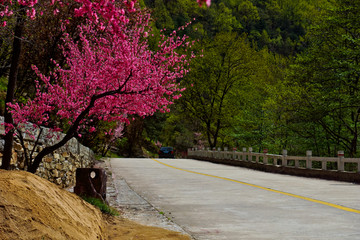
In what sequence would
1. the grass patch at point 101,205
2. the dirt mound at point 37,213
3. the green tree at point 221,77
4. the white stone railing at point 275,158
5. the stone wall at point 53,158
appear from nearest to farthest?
the dirt mound at point 37,213 < the grass patch at point 101,205 < the stone wall at point 53,158 < the white stone railing at point 275,158 < the green tree at point 221,77

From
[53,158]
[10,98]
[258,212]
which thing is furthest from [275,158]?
[10,98]

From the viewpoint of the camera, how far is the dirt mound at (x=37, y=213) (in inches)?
147

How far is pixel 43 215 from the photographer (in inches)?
166

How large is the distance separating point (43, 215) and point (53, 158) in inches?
306

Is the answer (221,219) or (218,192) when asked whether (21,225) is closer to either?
(221,219)

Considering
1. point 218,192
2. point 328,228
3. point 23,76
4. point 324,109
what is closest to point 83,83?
point 218,192

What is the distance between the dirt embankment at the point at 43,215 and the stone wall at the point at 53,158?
3609 millimetres

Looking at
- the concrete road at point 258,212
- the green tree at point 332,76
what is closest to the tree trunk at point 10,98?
the concrete road at point 258,212

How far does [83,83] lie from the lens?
11.1 m

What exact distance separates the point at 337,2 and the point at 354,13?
1.53m

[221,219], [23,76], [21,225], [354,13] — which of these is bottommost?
[221,219]

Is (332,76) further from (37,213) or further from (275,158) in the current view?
(37,213)

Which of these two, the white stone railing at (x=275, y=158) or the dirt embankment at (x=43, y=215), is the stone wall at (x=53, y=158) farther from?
the white stone railing at (x=275, y=158)

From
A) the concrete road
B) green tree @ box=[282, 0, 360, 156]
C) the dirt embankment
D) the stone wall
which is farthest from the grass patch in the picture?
green tree @ box=[282, 0, 360, 156]
